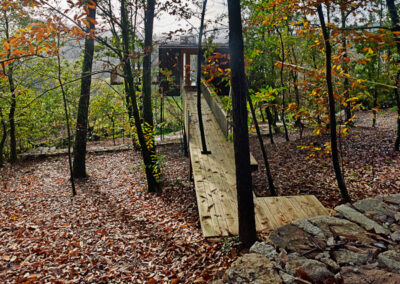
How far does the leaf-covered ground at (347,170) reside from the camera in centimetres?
499

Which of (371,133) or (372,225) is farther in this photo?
(371,133)

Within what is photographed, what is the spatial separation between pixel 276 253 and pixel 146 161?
14.0ft

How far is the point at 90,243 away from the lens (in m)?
4.32

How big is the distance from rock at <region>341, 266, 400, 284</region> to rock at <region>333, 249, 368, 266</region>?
8 centimetres

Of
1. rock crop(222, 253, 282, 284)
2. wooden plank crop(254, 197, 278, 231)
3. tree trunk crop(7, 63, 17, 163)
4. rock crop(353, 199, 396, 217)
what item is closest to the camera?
rock crop(222, 253, 282, 284)

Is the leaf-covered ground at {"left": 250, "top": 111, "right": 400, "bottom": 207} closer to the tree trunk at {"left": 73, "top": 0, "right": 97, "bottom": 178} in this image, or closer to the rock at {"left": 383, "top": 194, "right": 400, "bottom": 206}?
the rock at {"left": 383, "top": 194, "right": 400, "bottom": 206}

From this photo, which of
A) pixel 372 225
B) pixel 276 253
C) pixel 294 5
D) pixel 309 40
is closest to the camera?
pixel 276 253

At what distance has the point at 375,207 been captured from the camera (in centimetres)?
318

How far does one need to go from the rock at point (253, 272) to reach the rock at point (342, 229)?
79cm

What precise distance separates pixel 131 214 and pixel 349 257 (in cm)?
418

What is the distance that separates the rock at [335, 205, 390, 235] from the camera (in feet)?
9.04

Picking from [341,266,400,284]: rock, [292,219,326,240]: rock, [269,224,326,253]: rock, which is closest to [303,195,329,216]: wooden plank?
[292,219,326,240]: rock

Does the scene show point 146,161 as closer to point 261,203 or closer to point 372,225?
point 261,203

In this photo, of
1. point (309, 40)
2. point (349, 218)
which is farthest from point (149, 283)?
point (309, 40)
